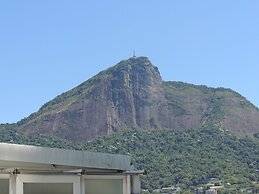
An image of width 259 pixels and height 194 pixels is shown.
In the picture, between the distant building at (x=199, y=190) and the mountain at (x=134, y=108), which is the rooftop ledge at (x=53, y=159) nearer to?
the distant building at (x=199, y=190)

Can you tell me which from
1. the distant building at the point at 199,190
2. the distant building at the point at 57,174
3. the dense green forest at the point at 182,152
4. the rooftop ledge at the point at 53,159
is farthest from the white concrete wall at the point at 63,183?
the distant building at the point at 199,190

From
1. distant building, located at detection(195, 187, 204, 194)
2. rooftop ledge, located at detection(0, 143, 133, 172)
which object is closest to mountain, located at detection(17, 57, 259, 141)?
distant building, located at detection(195, 187, 204, 194)

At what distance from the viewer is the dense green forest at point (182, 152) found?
364 ft

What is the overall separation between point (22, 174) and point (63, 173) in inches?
19.6

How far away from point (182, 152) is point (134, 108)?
46845 millimetres

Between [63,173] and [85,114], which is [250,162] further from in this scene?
[63,173]

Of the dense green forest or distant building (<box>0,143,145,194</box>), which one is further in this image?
the dense green forest

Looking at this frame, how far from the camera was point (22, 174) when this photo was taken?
20.4 feet

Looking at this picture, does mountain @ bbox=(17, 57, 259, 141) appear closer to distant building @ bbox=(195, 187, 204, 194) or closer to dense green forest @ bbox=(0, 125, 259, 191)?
dense green forest @ bbox=(0, 125, 259, 191)

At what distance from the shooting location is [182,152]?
128 m

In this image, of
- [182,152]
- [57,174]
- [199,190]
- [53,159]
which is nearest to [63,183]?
[57,174]

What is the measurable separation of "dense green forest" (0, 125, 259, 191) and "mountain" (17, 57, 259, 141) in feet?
36.0

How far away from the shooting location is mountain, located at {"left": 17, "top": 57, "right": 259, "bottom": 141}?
527ft

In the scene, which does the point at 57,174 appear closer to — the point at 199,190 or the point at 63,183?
the point at 63,183
